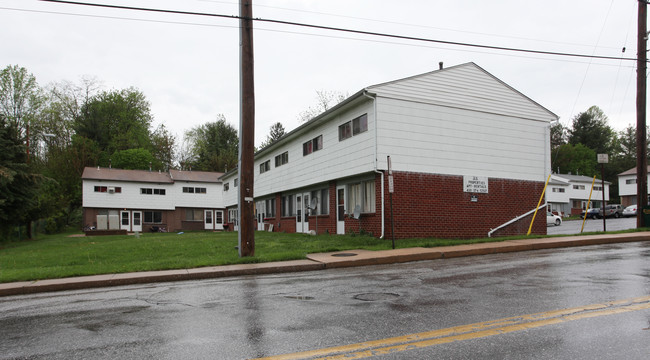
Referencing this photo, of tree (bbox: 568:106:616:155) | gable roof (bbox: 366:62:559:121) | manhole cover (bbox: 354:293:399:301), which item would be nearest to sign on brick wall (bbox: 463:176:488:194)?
gable roof (bbox: 366:62:559:121)

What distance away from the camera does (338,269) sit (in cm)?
A: 1060

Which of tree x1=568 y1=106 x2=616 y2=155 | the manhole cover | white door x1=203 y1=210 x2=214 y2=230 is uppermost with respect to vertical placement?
tree x1=568 y1=106 x2=616 y2=155

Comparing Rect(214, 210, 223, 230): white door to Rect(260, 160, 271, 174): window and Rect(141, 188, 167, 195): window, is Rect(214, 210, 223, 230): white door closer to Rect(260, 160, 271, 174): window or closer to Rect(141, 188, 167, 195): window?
Rect(141, 188, 167, 195): window

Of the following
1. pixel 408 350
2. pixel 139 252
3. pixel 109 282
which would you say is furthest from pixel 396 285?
pixel 139 252

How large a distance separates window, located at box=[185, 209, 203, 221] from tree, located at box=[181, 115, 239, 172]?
1538cm

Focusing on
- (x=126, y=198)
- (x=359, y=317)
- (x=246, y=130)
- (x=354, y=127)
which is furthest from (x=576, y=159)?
(x=359, y=317)

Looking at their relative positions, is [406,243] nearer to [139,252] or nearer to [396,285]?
[396,285]

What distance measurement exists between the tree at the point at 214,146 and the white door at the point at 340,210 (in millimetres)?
44850

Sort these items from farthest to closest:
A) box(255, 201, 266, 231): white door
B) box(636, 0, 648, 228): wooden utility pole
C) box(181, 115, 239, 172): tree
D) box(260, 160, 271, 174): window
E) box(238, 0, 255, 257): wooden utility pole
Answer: box(181, 115, 239, 172): tree
box(255, 201, 266, 231): white door
box(260, 160, 271, 174): window
box(636, 0, 648, 228): wooden utility pole
box(238, 0, 255, 257): wooden utility pole

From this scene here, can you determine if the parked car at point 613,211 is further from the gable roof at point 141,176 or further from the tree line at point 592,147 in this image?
the gable roof at point 141,176

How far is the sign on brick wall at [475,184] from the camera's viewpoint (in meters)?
18.1

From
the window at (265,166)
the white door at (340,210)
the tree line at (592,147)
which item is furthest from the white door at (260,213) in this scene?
the tree line at (592,147)

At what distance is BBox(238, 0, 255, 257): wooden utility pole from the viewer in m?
11.7

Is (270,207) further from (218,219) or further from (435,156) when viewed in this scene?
(218,219)
